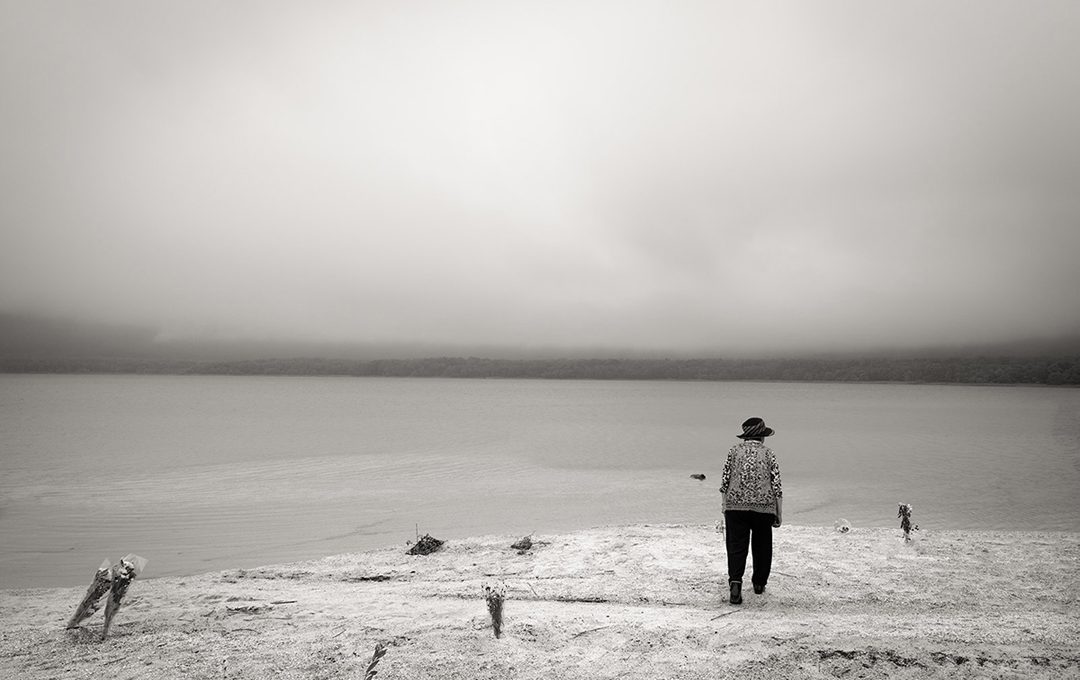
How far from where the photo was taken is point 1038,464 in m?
32.6

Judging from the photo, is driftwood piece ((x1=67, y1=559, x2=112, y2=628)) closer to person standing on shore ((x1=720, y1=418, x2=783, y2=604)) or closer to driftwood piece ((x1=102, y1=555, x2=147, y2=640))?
driftwood piece ((x1=102, y1=555, x2=147, y2=640))

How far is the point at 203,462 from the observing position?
1216 inches

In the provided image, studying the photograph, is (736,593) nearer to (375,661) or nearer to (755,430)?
(755,430)

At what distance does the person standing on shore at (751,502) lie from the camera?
7.18 meters

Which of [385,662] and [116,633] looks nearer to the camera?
[385,662]

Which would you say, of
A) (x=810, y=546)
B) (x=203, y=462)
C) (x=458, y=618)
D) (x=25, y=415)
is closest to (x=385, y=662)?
(x=458, y=618)

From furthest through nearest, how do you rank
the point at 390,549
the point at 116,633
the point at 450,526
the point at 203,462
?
the point at 203,462
the point at 450,526
the point at 390,549
the point at 116,633

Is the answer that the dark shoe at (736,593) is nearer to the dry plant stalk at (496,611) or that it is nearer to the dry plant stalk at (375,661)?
the dry plant stalk at (496,611)

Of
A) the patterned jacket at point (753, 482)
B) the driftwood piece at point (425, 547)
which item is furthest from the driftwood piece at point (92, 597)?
the patterned jacket at point (753, 482)

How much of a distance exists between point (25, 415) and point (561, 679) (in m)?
73.4

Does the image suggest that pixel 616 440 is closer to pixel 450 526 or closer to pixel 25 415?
pixel 450 526

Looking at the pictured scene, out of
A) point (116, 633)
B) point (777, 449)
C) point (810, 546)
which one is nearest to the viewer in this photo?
point (116, 633)

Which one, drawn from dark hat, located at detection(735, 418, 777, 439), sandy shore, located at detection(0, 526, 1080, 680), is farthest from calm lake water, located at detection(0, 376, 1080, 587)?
dark hat, located at detection(735, 418, 777, 439)

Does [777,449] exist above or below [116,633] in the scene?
below
